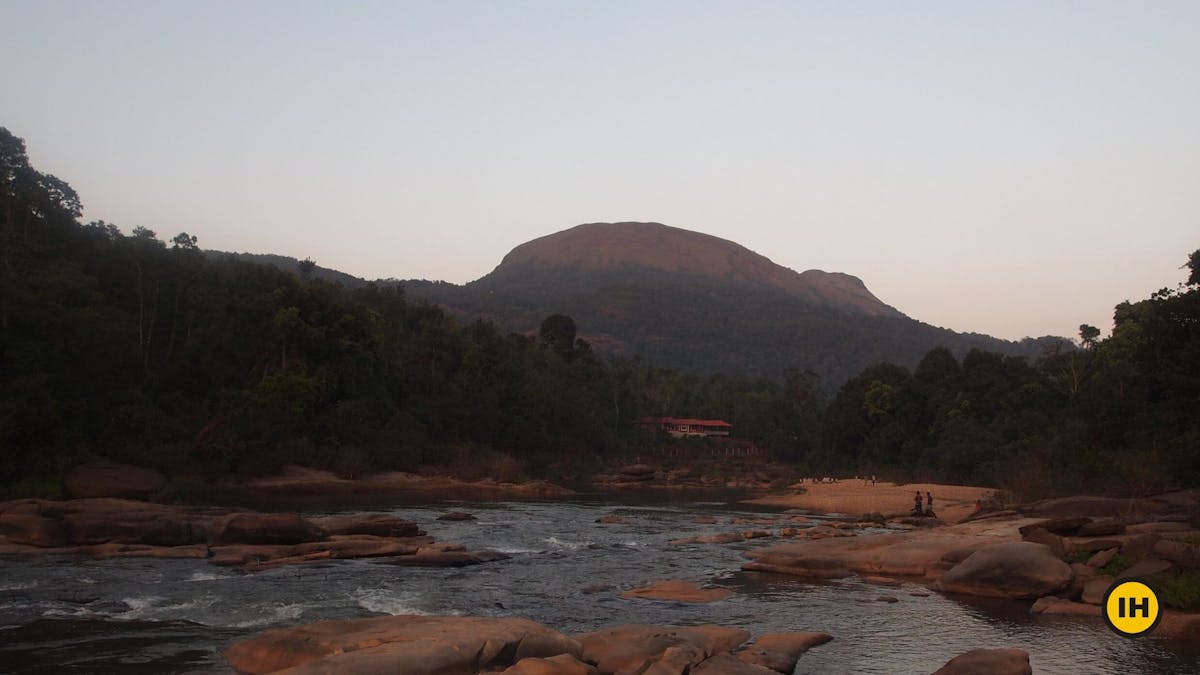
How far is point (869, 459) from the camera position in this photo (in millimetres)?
87125

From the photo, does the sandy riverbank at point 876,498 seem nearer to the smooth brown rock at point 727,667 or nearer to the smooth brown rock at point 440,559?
the smooth brown rock at point 440,559

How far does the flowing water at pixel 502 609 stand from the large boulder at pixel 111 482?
17.4 meters

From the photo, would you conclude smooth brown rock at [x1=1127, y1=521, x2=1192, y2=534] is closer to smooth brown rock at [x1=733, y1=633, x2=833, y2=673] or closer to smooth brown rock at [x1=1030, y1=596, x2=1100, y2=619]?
smooth brown rock at [x1=1030, y1=596, x2=1100, y2=619]

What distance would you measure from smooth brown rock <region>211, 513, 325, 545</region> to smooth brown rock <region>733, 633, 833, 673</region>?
1782 centimetres

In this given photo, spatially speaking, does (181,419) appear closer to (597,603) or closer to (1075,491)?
(597,603)

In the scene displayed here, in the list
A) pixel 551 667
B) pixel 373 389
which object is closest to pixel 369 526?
pixel 551 667

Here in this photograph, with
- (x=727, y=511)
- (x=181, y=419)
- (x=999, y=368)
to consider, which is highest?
(x=999, y=368)

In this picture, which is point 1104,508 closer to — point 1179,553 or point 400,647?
point 1179,553

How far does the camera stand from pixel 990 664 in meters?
14.5

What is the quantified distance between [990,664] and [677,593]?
9932 millimetres

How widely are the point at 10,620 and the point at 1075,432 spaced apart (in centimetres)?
5103

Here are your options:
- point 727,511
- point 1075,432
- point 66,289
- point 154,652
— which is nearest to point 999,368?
point 1075,432

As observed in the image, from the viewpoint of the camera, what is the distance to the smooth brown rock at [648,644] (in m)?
14.5

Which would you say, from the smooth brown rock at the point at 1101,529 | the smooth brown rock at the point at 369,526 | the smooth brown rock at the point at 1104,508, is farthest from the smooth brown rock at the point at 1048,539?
the smooth brown rock at the point at 369,526
